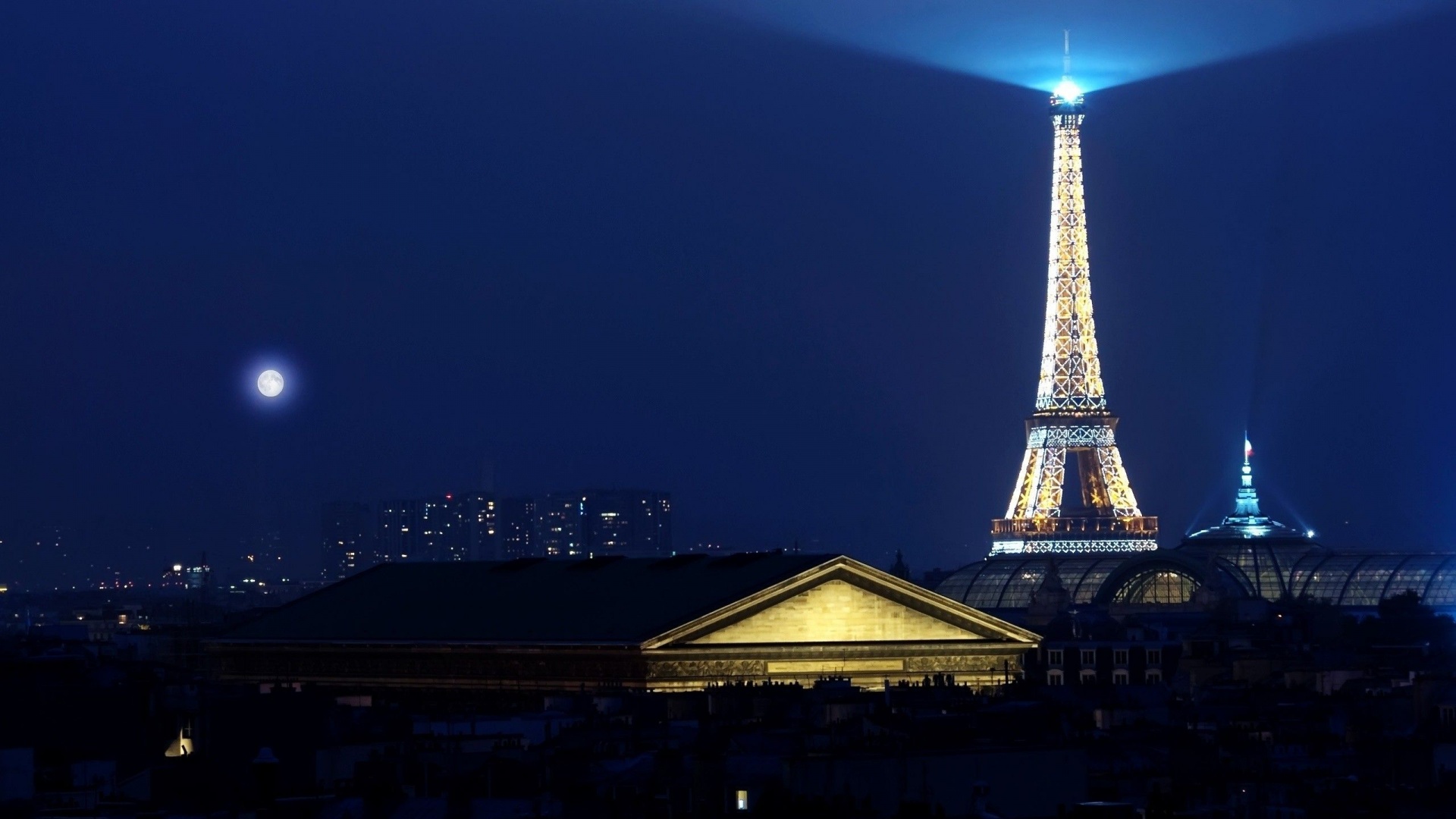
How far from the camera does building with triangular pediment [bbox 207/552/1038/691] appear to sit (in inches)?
4493

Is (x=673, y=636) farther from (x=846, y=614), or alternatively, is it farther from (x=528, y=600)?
(x=528, y=600)

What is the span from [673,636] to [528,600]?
1353 cm

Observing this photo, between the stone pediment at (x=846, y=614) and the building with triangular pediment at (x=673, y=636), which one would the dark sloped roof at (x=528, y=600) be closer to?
the building with triangular pediment at (x=673, y=636)

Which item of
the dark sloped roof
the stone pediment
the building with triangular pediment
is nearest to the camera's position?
the building with triangular pediment

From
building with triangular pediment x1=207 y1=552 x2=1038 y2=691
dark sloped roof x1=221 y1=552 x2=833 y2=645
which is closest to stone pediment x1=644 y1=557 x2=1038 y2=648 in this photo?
building with triangular pediment x1=207 y1=552 x2=1038 y2=691

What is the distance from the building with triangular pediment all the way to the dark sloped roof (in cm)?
13

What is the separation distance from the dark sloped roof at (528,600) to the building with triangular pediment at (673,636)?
0.13 m

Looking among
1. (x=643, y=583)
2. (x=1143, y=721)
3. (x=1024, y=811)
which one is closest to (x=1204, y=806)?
(x=1024, y=811)

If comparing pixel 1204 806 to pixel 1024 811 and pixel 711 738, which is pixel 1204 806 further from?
pixel 711 738

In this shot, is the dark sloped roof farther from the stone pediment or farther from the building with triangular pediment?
the stone pediment

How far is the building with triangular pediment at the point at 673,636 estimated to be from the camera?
114125 mm

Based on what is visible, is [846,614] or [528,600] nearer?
[846,614]

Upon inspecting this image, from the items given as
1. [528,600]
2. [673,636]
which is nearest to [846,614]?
[673,636]

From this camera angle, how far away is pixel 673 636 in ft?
370
